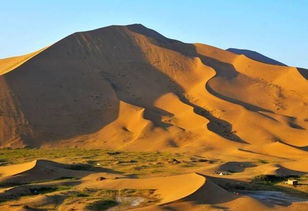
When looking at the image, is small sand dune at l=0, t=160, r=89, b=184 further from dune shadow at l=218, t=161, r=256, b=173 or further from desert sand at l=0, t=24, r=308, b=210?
dune shadow at l=218, t=161, r=256, b=173

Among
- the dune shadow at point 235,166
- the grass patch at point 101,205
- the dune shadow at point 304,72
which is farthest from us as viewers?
the dune shadow at point 304,72

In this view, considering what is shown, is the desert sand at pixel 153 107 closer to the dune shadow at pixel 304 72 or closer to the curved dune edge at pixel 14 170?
the curved dune edge at pixel 14 170

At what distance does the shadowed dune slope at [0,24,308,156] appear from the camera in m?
47.6

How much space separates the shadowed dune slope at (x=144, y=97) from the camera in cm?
4762

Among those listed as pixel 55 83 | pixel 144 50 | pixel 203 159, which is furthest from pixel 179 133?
pixel 144 50

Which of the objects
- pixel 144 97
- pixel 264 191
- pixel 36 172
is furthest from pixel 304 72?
pixel 36 172

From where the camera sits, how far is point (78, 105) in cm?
5328

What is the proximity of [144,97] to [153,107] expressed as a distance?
2449 mm

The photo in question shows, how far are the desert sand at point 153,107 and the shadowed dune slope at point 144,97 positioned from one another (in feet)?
0.34

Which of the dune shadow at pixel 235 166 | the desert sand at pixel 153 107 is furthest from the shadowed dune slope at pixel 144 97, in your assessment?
the dune shadow at pixel 235 166

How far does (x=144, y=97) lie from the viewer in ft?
186

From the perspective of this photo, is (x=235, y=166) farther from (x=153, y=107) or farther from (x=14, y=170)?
(x=153, y=107)

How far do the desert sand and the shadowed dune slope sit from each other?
4.1 inches

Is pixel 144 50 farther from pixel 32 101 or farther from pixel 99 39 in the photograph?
pixel 32 101
